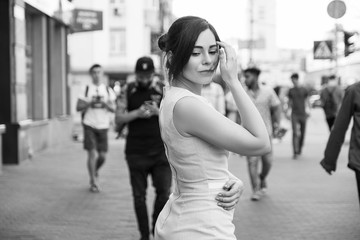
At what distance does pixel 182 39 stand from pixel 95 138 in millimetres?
7884

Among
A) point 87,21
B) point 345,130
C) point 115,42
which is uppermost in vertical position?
point 115,42

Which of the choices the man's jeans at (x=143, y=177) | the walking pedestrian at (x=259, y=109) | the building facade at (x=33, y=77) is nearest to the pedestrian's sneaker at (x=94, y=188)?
the walking pedestrian at (x=259, y=109)

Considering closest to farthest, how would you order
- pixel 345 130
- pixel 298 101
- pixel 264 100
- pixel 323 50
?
pixel 345 130
pixel 264 100
pixel 298 101
pixel 323 50

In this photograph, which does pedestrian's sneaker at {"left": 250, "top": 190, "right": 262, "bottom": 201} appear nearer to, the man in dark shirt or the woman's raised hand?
the man in dark shirt

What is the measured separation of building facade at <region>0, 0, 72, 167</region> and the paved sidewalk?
692 mm

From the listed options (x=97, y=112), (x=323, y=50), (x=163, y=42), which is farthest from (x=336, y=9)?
(x=163, y=42)

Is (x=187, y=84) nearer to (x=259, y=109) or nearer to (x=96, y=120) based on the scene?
(x=259, y=109)

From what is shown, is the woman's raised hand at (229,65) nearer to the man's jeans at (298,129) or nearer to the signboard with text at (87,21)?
the man's jeans at (298,129)

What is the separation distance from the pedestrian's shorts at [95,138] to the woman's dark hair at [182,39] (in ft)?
25.1

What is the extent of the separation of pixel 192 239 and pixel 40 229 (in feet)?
16.2

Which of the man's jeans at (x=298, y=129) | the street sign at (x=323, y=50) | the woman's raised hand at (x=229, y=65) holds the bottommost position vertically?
the man's jeans at (x=298, y=129)

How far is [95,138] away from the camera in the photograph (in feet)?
33.7

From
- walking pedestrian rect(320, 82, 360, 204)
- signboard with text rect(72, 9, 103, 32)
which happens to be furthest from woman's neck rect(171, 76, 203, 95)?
signboard with text rect(72, 9, 103, 32)

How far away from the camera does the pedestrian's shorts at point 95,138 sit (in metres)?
10.2
